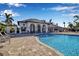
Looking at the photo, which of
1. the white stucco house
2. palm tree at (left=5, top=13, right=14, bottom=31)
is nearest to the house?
the white stucco house

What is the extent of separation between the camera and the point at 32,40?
3283 mm

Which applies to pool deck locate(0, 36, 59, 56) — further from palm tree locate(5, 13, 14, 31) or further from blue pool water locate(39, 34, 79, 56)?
palm tree locate(5, 13, 14, 31)

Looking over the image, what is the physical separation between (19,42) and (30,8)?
0.50 metres

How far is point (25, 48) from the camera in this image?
3.21 meters

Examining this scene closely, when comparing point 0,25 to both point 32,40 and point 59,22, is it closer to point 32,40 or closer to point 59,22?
point 32,40

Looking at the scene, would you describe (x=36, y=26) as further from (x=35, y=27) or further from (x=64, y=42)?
(x=64, y=42)

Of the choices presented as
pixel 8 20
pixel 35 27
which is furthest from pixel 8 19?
pixel 35 27

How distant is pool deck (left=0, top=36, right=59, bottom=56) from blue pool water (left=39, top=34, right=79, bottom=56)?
9cm

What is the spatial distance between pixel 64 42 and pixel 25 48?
0.54 m

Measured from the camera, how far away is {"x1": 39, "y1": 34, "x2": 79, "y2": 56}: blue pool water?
315cm

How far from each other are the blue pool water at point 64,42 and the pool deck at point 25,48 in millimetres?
93

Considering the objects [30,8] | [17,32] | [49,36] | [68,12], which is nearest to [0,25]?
[17,32]

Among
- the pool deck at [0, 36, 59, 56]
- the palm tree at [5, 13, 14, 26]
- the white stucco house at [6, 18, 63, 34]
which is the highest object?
the palm tree at [5, 13, 14, 26]

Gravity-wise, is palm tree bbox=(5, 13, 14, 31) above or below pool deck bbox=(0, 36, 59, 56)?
above
